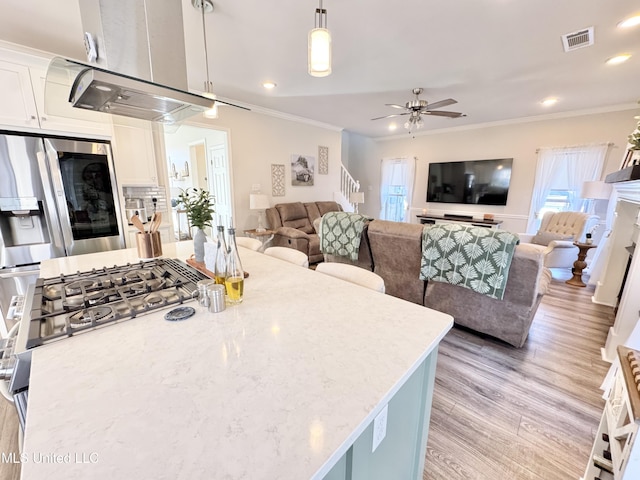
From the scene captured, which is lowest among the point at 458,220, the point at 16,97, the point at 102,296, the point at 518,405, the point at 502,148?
the point at 518,405

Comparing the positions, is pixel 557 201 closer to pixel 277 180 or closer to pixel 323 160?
pixel 323 160

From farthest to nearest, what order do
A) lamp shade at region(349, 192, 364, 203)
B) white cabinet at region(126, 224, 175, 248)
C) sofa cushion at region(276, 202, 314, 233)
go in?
lamp shade at region(349, 192, 364, 203)
sofa cushion at region(276, 202, 314, 233)
white cabinet at region(126, 224, 175, 248)

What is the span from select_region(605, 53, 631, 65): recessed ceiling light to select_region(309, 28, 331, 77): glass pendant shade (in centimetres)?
A: 328

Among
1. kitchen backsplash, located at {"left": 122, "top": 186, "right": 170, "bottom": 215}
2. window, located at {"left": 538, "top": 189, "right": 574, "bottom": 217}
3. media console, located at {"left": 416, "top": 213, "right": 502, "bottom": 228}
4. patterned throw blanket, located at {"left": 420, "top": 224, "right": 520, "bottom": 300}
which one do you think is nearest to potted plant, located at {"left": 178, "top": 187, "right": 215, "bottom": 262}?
patterned throw blanket, located at {"left": 420, "top": 224, "right": 520, "bottom": 300}

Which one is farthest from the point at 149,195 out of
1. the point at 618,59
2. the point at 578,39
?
the point at 618,59

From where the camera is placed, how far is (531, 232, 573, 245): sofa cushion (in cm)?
416

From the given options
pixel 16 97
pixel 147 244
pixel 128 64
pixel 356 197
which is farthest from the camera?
pixel 356 197

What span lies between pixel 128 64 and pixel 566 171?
6.28 meters

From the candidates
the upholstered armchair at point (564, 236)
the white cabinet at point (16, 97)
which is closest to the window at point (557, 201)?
the upholstered armchair at point (564, 236)

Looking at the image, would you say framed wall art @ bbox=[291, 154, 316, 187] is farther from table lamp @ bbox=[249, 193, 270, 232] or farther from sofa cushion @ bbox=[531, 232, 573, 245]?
sofa cushion @ bbox=[531, 232, 573, 245]

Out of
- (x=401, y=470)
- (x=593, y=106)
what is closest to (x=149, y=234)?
(x=401, y=470)

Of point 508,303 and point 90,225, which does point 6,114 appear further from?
point 508,303

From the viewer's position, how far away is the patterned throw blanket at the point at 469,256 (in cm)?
211

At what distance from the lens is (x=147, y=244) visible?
1.66 m
